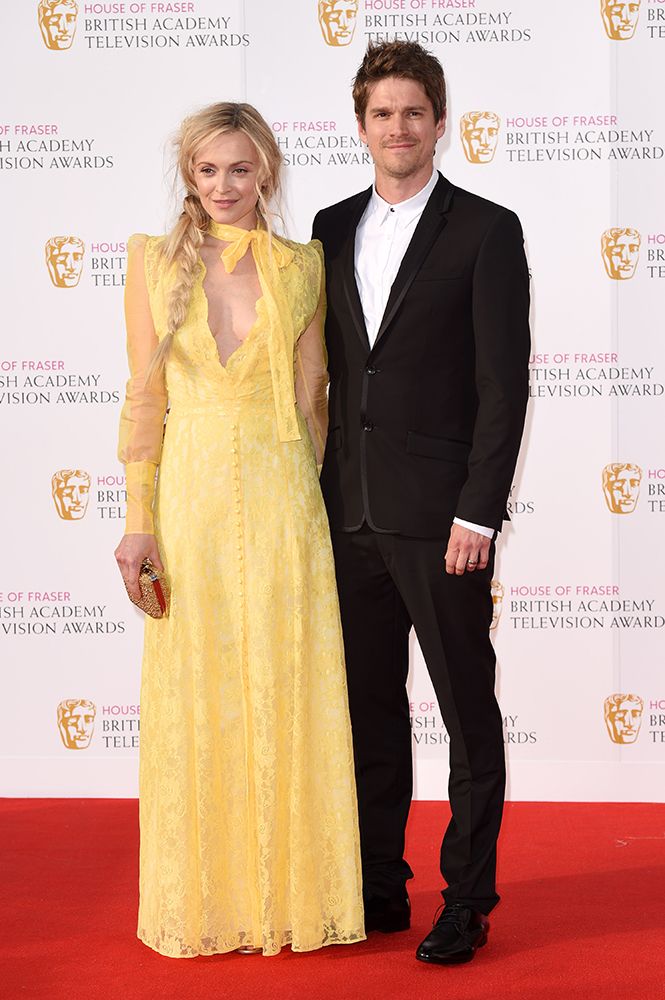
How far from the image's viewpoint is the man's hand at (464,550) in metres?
2.45

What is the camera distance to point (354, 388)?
8.41 feet

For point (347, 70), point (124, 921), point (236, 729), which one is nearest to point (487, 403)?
point (236, 729)

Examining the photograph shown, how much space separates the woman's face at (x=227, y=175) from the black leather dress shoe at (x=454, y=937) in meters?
1.52

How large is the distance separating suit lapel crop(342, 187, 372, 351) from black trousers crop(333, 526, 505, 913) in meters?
0.43

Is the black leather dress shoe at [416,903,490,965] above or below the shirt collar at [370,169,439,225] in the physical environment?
below

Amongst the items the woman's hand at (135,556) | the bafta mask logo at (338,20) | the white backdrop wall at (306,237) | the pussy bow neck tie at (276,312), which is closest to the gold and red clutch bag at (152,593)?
the woman's hand at (135,556)

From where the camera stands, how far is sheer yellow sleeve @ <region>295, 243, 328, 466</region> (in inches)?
103

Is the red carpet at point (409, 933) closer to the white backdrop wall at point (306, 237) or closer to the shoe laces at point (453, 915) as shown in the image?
the shoe laces at point (453, 915)

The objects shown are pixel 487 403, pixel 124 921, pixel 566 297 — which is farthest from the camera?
pixel 566 297

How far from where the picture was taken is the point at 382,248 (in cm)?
261

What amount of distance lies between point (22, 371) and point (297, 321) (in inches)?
70.2

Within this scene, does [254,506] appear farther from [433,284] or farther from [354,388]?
[433,284]

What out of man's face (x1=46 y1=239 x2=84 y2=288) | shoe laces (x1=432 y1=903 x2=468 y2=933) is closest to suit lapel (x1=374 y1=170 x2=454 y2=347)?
shoe laces (x1=432 y1=903 x2=468 y2=933)

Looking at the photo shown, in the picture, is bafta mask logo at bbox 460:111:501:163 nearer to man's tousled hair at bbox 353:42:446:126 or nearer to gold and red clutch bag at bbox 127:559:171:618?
man's tousled hair at bbox 353:42:446:126
